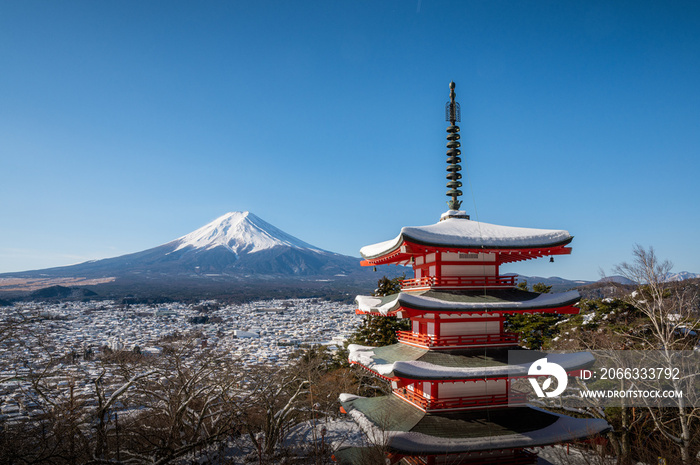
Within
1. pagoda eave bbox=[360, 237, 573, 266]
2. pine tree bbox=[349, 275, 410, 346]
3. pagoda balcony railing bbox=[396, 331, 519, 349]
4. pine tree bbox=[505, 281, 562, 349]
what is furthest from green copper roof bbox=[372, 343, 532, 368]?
pine tree bbox=[505, 281, 562, 349]

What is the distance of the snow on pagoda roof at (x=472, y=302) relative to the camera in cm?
872

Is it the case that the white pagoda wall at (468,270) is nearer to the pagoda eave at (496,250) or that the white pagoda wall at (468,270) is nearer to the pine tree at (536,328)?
the pagoda eave at (496,250)

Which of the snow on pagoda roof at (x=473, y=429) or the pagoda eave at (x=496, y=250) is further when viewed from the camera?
the pagoda eave at (x=496, y=250)

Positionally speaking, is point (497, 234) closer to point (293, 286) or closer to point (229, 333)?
point (229, 333)

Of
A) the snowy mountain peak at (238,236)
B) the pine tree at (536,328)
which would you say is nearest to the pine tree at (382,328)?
the pine tree at (536,328)

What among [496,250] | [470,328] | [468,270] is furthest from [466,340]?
[496,250]

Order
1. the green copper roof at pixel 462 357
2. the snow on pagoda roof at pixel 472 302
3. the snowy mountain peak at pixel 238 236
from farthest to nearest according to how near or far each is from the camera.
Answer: the snowy mountain peak at pixel 238 236
the green copper roof at pixel 462 357
the snow on pagoda roof at pixel 472 302

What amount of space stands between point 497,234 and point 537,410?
448 cm

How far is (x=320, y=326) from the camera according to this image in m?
59.1

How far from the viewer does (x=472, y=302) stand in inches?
357

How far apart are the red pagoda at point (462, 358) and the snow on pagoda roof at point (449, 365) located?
2cm

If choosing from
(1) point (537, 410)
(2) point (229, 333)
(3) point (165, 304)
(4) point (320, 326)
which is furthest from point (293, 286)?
(1) point (537, 410)

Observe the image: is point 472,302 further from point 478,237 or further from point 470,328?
point 478,237

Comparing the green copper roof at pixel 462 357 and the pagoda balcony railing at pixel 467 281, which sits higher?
the pagoda balcony railing at pixel 467 281
